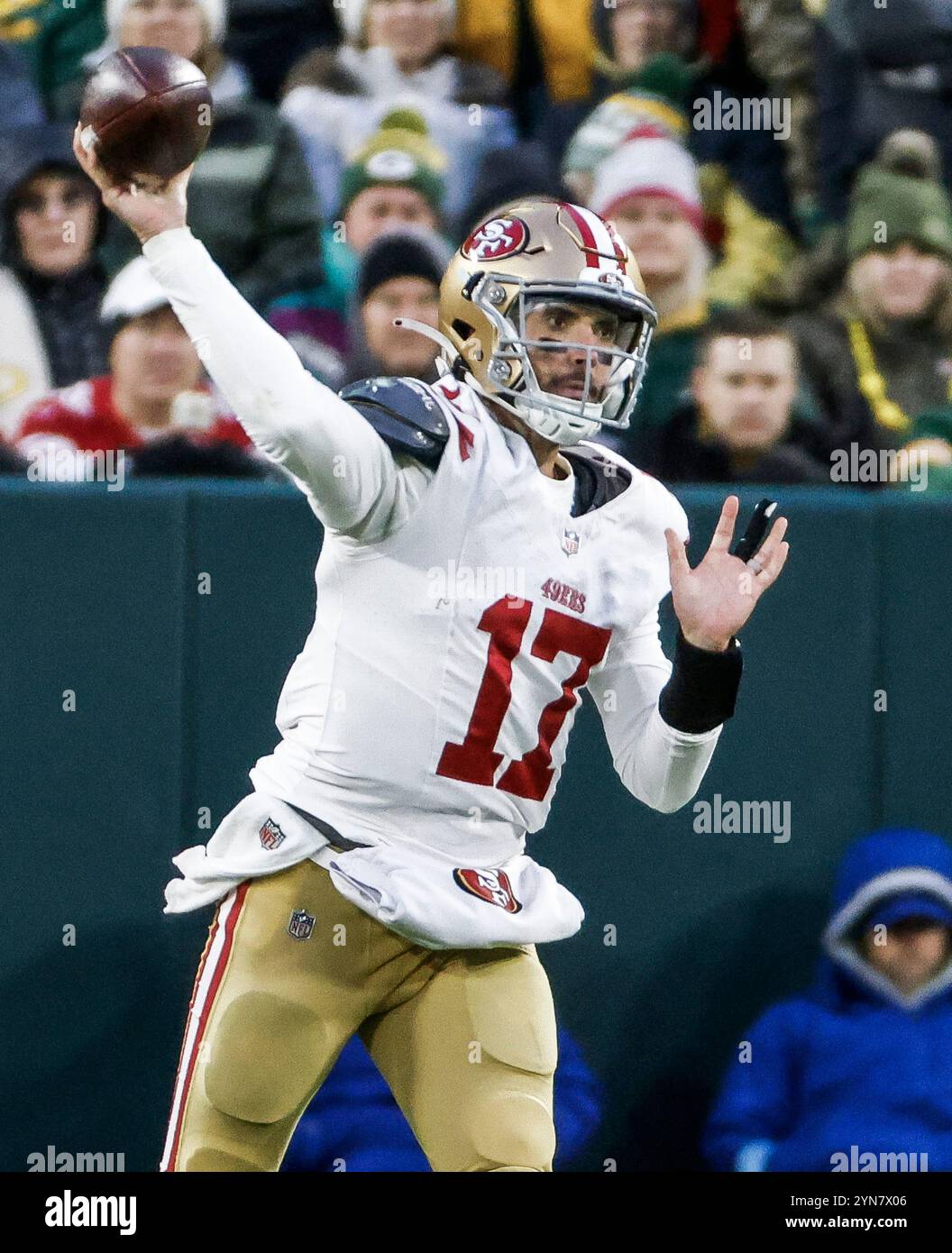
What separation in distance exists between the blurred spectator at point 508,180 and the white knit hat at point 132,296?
0.72 meters

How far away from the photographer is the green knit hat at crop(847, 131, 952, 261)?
16.0ft

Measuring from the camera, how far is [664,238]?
15.7 feet

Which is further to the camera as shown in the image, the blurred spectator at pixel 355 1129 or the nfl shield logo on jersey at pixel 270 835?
Result: the blurred spectator at pixel 355 1129

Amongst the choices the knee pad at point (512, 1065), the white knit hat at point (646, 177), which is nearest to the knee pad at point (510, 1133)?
the knee pad at point (512, 1065)

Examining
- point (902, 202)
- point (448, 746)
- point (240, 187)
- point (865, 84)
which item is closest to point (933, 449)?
point (902, 202)

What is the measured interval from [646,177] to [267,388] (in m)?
2.37

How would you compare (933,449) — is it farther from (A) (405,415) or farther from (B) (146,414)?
(A) (405,415)

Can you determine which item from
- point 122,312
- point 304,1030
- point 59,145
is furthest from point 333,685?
point 59,145

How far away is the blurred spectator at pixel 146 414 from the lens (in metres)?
4.12

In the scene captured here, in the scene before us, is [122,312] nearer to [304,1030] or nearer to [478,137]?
[478,137]

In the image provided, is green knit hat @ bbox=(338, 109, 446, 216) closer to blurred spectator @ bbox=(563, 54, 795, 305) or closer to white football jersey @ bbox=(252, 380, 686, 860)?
blurred spectator @ bbox=(563, 54, 795, 305)

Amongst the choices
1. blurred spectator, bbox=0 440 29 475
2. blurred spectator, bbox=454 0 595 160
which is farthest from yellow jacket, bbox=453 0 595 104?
blurred spectator, bbox=0 440 29 475

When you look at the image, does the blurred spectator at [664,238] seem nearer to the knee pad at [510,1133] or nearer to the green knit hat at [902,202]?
the green knit hat at [902,202]
